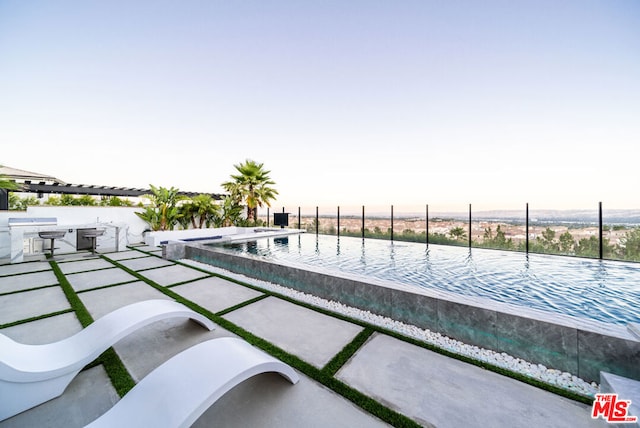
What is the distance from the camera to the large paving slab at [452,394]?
5.94 feet

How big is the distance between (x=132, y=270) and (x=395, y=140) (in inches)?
546

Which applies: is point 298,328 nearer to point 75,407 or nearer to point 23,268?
point 75,407

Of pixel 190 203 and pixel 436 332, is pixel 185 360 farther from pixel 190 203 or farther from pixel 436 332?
pixel 190 203

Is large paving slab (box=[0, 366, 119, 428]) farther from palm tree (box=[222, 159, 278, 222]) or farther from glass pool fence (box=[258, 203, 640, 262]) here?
palm tree (box=[222, 159, 278, 222])

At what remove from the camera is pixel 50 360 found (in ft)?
7.10

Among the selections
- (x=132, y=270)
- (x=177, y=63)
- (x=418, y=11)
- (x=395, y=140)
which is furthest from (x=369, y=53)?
(x=132, y=270)

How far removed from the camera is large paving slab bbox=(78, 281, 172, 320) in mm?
3988

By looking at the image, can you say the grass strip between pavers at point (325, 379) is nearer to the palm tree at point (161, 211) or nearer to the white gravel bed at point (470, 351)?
the white gravel bed at point (470, 351)

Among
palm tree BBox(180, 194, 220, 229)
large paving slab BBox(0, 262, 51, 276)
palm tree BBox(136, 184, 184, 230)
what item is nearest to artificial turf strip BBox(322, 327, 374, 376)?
large paving slab BBox(0, 262, 51, 276)

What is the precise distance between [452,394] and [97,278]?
7.82m

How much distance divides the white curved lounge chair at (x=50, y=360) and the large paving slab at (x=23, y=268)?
6778 mm

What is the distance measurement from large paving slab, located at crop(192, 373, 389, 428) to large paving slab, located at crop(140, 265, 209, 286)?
4355mm

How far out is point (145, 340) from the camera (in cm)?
299

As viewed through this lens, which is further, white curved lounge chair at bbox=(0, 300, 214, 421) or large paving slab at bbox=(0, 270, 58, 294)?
large paving slab at bbox=(0, 270, 58, 294)
